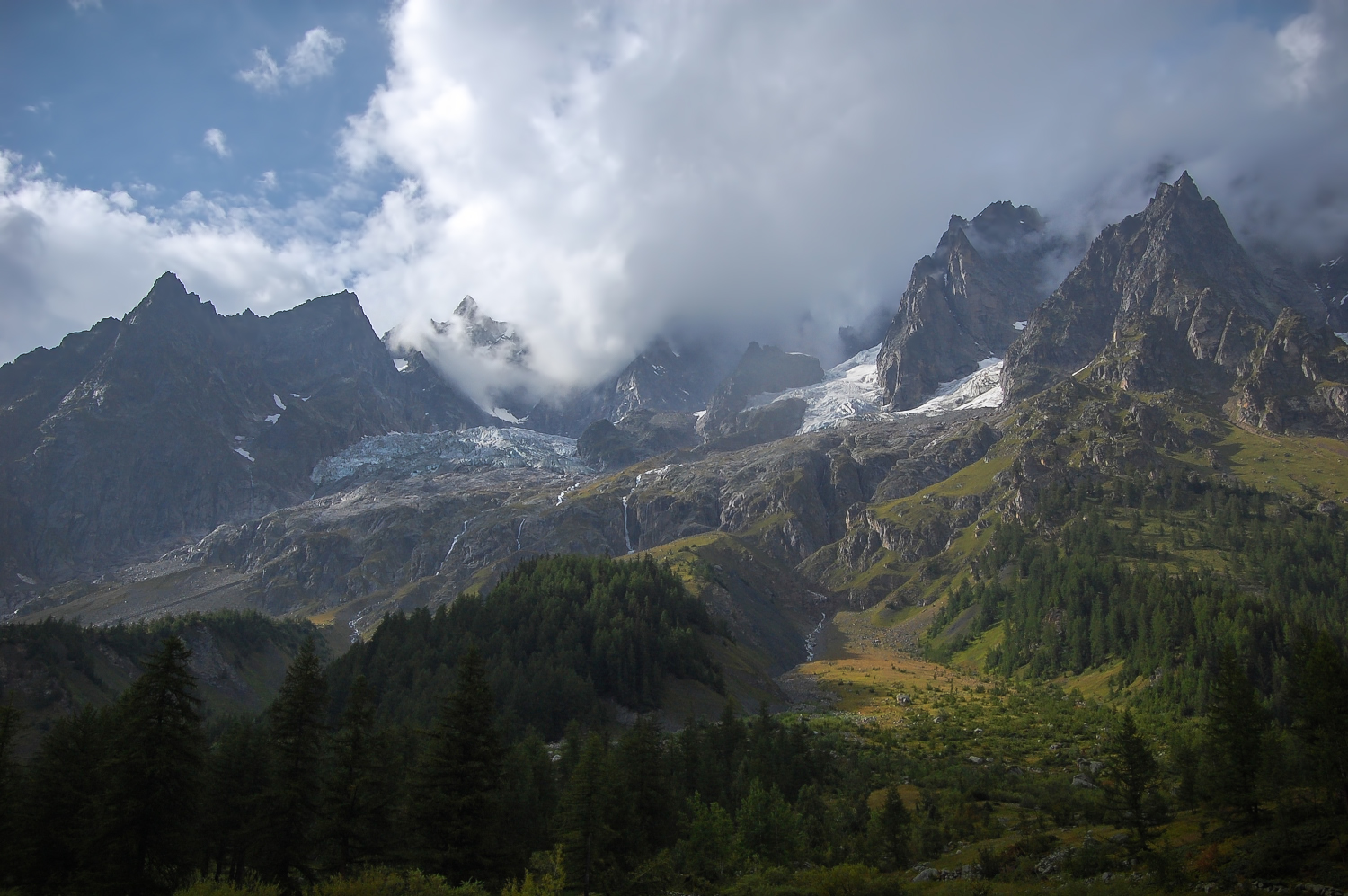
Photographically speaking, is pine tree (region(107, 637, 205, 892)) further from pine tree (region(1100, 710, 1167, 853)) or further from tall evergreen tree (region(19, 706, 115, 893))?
pine tree (region(1100, 710, 1167, 853))

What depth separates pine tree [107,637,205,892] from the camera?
128 feet

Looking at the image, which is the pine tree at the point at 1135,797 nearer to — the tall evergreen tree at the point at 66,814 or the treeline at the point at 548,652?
the tall evergreen tree at the point at 66,814

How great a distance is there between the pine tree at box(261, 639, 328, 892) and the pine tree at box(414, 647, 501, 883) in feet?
23.0

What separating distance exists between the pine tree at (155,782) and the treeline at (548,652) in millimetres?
64873

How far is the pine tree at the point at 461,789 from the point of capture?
41.2m

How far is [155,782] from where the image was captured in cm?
3994

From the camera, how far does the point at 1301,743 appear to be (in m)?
45.2

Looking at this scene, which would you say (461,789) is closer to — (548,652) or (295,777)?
(295,777)

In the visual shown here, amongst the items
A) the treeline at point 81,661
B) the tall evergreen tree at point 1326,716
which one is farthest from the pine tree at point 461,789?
A: the treeline at point 81,661

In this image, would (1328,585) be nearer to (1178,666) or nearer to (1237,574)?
(1237,574)

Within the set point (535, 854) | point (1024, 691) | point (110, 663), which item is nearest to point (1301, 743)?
point (535, 854)

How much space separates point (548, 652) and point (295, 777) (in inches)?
3478

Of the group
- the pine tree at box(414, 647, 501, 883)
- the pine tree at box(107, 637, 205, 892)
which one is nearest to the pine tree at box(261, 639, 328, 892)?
the pine tree at box(107, 637, 205, 892)

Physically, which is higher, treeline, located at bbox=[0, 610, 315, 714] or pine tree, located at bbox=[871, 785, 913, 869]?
treeline, located at bbox=[0, 610, 315, 714]
